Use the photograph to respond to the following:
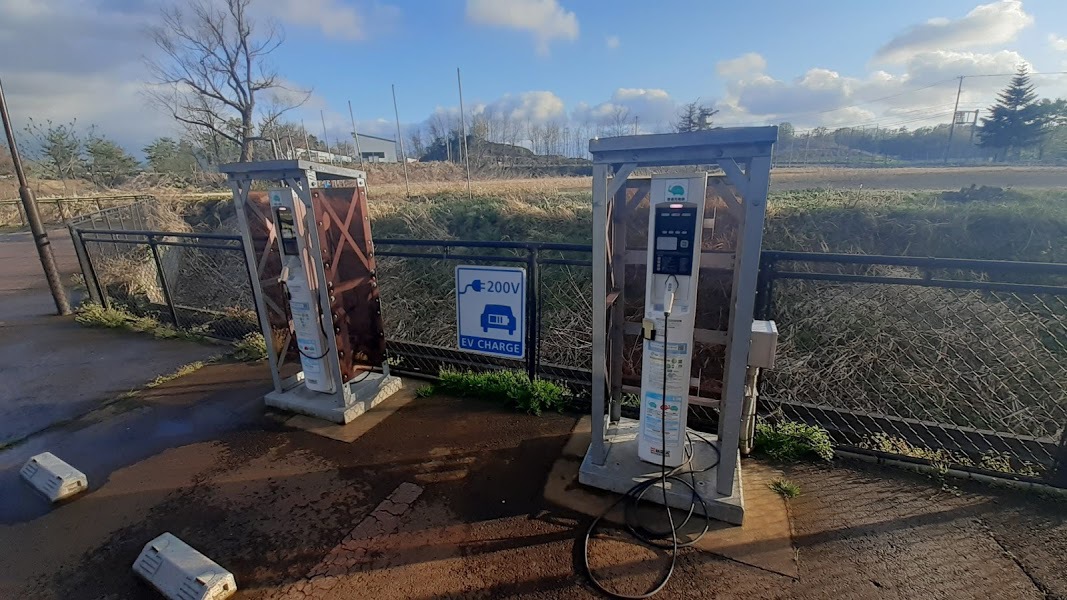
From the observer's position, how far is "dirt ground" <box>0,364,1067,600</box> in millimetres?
1973

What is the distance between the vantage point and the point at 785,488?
2.51 meters

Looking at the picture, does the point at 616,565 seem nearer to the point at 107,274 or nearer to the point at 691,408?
the point at 691,408

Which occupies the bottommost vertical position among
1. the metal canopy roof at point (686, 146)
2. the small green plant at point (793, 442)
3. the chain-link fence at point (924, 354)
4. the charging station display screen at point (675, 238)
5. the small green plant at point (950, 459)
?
the chain-link fence at point (924, 354)

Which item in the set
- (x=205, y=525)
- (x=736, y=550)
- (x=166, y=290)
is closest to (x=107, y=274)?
(x=166, y=290)

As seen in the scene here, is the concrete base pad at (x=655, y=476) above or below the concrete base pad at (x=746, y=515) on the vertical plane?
above

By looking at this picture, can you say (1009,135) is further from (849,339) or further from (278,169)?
(278,169)

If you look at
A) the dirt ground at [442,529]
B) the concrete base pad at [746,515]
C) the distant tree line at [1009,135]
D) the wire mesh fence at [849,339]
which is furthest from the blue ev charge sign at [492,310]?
the distant tree line at [1009,135]

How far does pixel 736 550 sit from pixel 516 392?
191 centimetres

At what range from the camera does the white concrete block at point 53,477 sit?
2.62 m

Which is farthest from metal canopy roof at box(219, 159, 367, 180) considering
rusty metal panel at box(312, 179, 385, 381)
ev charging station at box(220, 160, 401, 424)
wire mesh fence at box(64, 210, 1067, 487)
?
wire mesh fence at box(64, 210, 1067, 487)

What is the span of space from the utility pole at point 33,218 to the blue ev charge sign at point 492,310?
22.2 ft

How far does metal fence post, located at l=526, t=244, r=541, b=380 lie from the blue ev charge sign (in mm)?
189

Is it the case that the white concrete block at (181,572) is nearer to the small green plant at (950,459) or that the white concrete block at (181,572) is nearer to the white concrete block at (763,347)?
the white concrete block at (763,347)

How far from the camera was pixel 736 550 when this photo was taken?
213 centimetres
